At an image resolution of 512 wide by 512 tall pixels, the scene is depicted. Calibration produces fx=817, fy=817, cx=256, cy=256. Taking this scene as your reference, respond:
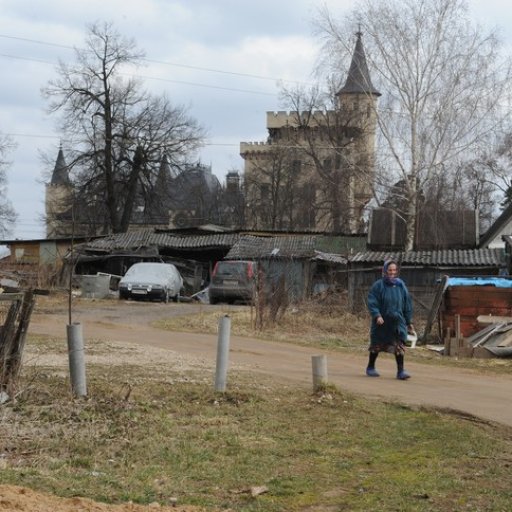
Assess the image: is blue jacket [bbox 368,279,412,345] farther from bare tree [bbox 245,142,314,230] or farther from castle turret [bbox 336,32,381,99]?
bare tree [bbox 245,142,314,230]

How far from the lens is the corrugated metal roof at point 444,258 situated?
2722 centimetres

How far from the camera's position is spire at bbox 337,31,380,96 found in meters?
33.1

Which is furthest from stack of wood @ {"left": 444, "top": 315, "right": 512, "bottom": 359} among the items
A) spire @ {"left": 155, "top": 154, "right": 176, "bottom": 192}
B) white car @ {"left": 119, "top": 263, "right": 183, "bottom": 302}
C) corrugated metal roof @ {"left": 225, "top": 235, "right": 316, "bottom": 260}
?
spire @ {"left": 155, "top": 154, "right": 176, "bottom": 192}

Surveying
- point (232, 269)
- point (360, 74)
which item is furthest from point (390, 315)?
point (360, 74)

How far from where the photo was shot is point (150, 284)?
29.4 meters

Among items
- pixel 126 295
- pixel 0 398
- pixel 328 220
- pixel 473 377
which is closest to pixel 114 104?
pixel 328 220

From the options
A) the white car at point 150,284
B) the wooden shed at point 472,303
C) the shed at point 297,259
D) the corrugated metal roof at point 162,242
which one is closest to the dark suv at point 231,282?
the shed at point 297,259

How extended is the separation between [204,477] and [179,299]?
2581 centimetres

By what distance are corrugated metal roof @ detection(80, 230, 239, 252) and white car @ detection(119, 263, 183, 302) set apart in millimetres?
8039

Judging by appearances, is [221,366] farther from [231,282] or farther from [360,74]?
[360,74]

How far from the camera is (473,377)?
490 inches

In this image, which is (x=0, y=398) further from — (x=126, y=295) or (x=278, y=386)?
(x=126, y=295)

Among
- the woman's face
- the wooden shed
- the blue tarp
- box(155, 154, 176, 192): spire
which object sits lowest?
the wooden shed

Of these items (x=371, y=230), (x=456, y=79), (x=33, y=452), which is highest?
(x=456, y=79)
